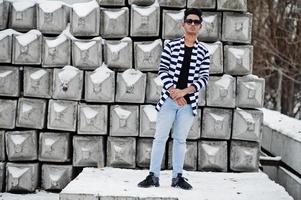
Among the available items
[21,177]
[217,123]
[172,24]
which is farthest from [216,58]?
[21,177]

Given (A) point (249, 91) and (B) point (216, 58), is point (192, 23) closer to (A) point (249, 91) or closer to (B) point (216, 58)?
(B) point (216, 58)

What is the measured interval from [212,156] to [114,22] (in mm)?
2284

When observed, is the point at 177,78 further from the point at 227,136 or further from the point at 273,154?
the point at 273,154

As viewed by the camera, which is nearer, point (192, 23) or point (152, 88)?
point (192, 23)

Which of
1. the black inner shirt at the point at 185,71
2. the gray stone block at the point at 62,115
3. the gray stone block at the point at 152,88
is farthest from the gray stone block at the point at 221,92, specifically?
the gray stone block at the point at 62,115

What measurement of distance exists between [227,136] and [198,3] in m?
1.88

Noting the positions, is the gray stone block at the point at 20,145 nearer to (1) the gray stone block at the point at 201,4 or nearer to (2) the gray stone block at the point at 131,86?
(2) the gray stone block at the point at 131,86

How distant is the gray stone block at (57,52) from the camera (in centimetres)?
693

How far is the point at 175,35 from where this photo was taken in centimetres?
690

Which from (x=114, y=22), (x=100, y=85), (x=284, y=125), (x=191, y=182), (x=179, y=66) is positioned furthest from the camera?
(x=284, y=125)

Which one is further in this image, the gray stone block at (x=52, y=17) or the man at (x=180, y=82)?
the gray stone block at (x=52, y=17)

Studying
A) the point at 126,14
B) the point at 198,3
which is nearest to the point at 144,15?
the point at 126,14

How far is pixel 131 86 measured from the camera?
269 inches

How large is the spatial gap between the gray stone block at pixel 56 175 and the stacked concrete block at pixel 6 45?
1.58 metres
